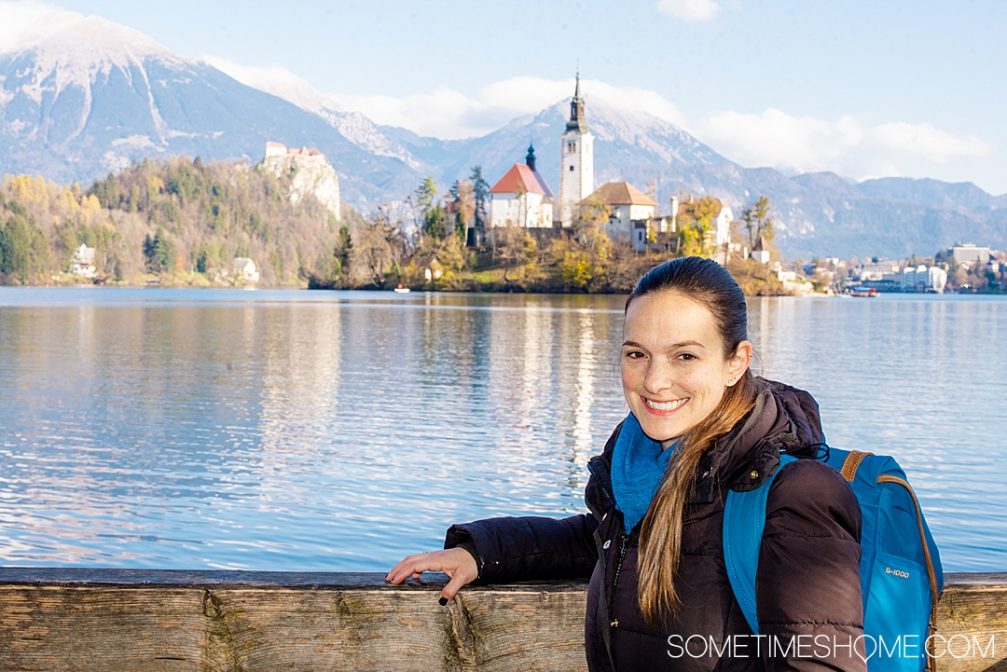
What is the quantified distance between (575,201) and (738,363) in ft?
481

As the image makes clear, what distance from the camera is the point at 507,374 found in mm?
35344

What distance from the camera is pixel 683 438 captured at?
92.0 inches

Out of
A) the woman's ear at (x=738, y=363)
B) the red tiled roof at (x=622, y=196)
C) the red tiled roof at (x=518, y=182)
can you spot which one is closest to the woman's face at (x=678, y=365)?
the woman's ear at (x=738, y=363)

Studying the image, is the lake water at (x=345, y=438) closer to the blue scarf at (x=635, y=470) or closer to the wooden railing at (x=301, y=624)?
the wooden railing at (x=301, y=624)

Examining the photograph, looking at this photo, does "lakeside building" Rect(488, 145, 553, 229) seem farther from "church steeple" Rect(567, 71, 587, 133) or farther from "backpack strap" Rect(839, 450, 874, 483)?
"backpack strap" Rect(839, 450, 874, 483)

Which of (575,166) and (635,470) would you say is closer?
(635,470)

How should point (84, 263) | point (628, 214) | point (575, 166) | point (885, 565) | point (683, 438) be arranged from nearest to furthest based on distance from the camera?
point (885, 565) → point (683, 438) → point (628, 214) → point (575, 166) → point (84, 263)

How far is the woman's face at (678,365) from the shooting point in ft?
8.09

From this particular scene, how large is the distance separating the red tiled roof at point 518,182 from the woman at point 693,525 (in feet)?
459

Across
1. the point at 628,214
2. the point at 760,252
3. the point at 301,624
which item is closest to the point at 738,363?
the point at 301,624

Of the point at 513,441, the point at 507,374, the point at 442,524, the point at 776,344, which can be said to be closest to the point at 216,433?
the point at 513,441

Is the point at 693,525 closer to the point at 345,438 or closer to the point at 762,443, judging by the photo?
the point at 762,443

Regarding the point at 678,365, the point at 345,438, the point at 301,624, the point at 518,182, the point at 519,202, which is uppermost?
the point at 518,182

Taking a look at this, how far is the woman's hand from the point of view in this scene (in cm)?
263
